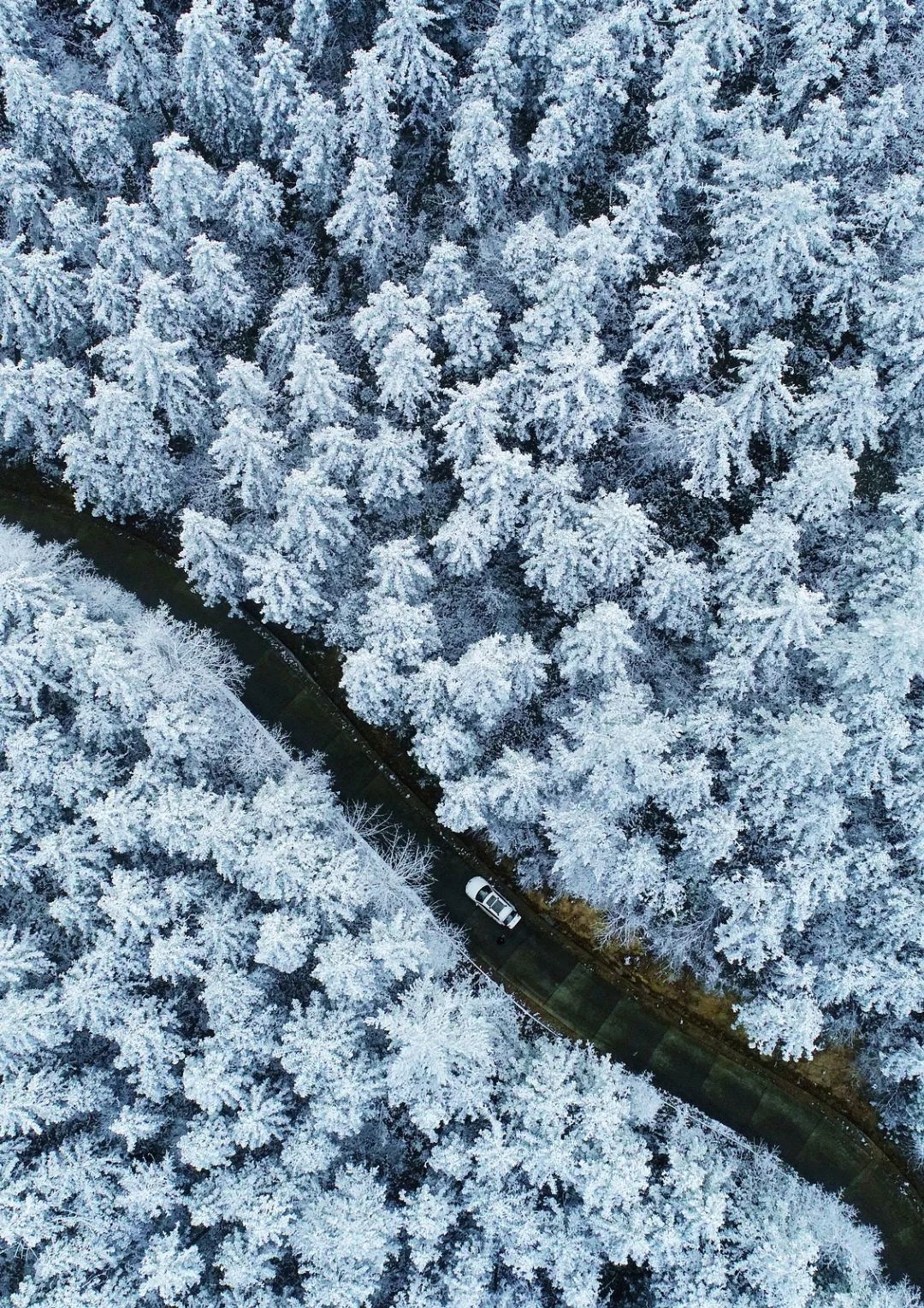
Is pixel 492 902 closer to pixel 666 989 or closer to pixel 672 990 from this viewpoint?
pixel 666 989

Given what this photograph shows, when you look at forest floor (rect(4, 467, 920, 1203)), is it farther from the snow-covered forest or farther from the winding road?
the snow-covered forest

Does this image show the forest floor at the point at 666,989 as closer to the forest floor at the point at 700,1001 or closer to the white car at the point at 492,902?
the forest floor at the point at 700,1001

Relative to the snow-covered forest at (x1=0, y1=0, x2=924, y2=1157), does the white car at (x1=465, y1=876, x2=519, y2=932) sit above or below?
below

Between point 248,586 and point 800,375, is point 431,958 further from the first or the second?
point 800,375

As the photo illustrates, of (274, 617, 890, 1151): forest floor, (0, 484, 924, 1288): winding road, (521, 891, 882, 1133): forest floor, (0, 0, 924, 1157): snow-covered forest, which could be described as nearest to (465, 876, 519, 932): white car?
(0, 484, 924, 1288): winding road

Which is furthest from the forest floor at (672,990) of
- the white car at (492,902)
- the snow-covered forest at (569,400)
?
the snow-covered forest at (569,400)

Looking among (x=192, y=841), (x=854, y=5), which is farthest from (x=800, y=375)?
(x=192, y=841)

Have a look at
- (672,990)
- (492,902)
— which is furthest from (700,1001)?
(492,902)
